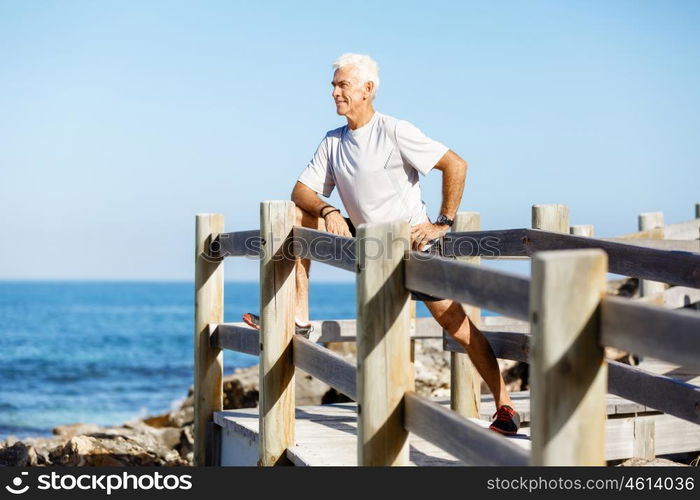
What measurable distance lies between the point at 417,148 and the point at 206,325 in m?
2.49

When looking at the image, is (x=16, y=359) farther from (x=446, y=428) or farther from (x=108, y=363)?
(x=446, y=428)

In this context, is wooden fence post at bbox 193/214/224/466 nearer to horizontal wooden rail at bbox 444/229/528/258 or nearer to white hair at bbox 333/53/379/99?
horizontal wooden rail at bbox 444/229/528/258

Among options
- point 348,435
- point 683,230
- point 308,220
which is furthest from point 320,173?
point 683,230

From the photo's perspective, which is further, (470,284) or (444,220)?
(444,220)

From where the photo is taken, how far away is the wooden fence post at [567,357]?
2816 millimetres

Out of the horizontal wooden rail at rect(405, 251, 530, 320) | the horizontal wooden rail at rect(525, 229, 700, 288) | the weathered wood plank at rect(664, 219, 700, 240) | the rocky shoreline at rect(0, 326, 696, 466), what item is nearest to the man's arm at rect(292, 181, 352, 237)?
the horizontal wooden rail at rect(525, 229, 700, 288)

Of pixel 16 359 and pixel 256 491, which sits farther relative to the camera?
pixel 16 359

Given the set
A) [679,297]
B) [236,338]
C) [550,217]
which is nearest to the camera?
[236,338]

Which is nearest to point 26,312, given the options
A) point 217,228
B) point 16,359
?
point 16,359

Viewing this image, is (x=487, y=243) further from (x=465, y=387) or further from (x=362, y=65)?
(x=362, y=65)

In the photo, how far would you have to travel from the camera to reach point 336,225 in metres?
5.74

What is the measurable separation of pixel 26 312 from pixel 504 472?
83.6 m

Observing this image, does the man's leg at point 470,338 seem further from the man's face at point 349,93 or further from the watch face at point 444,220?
the man's face at point 349,93

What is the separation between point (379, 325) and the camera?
13.3ft
